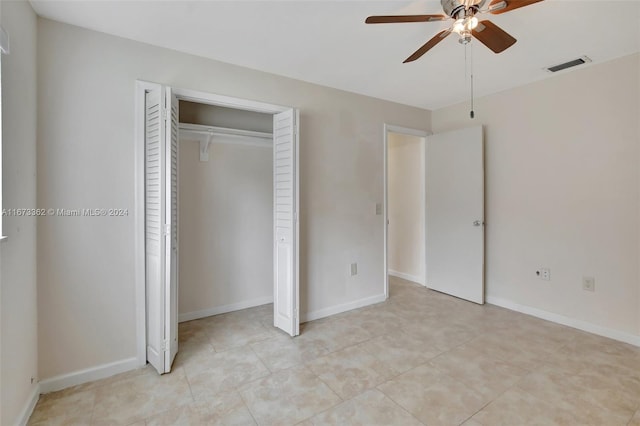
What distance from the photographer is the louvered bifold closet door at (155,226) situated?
212 cm

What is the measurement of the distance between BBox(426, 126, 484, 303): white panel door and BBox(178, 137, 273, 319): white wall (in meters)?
2.12

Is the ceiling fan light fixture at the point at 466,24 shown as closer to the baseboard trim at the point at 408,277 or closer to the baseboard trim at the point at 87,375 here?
the baseboard trim at the point at 87,375

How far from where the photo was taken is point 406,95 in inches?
138

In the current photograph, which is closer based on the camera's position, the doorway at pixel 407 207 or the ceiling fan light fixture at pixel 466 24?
the ceiling fan light fixture at pixel 466 24

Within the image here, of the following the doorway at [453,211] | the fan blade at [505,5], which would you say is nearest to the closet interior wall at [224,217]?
the doorway at [453,211]

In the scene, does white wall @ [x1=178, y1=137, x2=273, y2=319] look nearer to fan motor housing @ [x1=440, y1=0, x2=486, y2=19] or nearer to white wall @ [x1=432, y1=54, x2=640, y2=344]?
fan motor housing @ [x1=440, y1=0, x2=486, y2=19]

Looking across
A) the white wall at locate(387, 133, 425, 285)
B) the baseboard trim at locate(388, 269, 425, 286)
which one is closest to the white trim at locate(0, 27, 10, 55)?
the white wall at locate(387, 133, 425, 285)

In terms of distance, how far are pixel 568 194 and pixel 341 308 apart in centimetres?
250

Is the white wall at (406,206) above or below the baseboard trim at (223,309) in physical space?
above

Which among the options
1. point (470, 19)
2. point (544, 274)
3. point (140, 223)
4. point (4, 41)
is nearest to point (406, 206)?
point (544, 274)

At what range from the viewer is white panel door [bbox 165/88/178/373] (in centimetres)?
212

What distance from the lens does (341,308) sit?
11.0 feet

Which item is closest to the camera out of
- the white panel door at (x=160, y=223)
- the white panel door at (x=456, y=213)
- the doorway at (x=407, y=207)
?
the white panel door at (x=160, y=223)

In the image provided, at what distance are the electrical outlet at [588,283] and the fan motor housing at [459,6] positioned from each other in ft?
8.70
